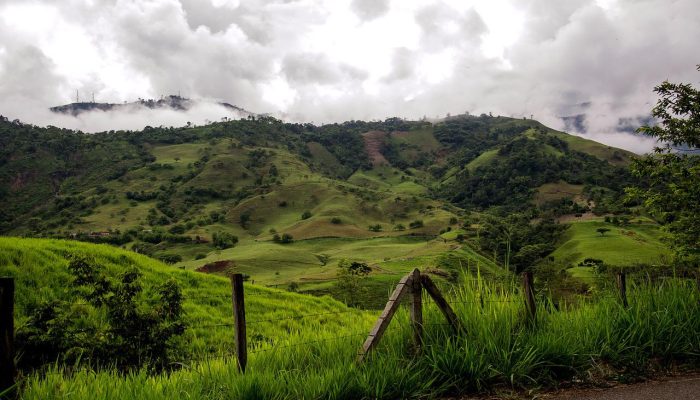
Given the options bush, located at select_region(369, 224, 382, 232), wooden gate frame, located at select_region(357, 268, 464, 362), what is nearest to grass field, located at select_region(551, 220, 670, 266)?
bush, located at select_region(369, 224, 382, 232)

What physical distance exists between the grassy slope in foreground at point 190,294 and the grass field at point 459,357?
1.70m

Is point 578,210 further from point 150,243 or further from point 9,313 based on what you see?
point 9,313

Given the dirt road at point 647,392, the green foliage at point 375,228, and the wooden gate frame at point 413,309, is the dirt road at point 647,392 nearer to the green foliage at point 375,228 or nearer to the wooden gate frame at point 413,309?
the wooden gate frame at point 413,309

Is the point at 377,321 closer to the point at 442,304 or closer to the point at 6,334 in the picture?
the point at 442,304

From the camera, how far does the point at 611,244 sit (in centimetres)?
10425

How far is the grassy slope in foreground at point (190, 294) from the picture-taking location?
14348 millimetres

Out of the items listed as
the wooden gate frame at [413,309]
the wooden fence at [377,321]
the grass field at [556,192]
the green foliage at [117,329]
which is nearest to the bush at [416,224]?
the grass field at [556,192]

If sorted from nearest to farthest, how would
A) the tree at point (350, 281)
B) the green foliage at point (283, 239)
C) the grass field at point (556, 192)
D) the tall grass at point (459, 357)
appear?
the tall grass at point (459, 357), the tree at point (350, 281), the green foliage at point (283, 239), the grass field at point (556, 192)

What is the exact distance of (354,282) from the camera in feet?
201

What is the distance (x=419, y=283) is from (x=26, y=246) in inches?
657

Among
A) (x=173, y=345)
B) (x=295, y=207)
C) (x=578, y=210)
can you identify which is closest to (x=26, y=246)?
(x=173, y=345)

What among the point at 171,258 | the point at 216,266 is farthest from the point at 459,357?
the point at 171,258

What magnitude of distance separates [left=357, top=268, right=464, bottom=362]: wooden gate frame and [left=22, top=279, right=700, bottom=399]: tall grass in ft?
0.56

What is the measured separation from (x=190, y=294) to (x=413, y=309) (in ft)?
54.1
